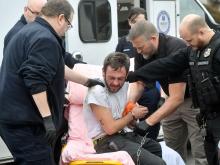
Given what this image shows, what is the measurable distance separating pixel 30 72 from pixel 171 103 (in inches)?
57.2

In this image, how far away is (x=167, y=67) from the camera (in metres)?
4.51

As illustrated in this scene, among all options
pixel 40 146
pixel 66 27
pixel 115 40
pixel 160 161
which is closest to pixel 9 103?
pixel 40 146

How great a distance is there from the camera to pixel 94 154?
4258mm

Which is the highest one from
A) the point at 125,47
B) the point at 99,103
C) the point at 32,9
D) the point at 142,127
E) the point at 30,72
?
the point at 32,9

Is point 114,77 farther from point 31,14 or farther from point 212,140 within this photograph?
point 31,14

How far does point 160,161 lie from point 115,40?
2.34 metres

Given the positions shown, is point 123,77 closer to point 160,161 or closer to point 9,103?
point 160,161

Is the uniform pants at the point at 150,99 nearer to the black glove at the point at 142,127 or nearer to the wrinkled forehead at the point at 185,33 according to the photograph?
the black glove at the point at 142,127

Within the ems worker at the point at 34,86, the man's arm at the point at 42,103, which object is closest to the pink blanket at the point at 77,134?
the ems worker at the point at 34,86

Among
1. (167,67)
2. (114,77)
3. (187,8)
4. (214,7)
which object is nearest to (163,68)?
(167,67)

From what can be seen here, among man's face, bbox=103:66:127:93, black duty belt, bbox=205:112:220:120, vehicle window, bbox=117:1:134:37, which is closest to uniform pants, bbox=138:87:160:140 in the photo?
man's face, bbox=103:66:127:93

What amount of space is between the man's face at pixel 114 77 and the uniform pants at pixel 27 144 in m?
0.92

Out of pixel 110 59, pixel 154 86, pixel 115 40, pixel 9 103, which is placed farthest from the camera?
pixel 115 40

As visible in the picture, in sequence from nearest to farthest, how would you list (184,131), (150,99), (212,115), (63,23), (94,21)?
(63,23), (212,115), (184,131), (150,99), (94,21)
